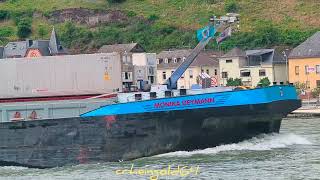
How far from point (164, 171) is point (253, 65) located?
53.2m

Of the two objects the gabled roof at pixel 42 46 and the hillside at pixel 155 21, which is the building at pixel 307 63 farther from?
the gabled roof at pixel 42 46

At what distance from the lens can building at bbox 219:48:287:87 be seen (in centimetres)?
8106

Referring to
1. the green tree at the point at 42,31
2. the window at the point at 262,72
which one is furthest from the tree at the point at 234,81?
the green tree at the point at 42,31

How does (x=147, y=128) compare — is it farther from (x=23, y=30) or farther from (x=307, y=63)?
(x=23, y=30)

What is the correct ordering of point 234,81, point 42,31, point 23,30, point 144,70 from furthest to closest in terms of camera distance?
point 42,31
point 23,30
point 234,81
point 144,70

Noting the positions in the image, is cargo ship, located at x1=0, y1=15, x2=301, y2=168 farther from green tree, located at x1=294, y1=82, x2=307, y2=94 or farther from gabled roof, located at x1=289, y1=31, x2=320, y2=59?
gabled roof, located at x1=289, y1=31, x2=320, y2=59

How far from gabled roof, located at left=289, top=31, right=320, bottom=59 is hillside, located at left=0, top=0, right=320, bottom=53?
6616mm

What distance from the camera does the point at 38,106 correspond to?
35.7 m

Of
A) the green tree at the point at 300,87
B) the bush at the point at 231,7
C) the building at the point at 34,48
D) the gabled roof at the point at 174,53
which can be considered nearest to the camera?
the green tree at the point at 300,87

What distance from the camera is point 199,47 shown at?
36.6 metres

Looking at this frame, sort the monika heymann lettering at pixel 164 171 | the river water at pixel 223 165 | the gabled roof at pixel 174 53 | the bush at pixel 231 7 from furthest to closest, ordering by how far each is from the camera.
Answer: the bush at pixel 231 7 → the gabled roof at pixel 174 53 → the monika heymann lettering at pixel 164 171 → the river water at pixel 223 165

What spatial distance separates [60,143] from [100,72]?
3.55m

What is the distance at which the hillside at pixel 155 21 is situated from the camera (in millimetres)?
89625

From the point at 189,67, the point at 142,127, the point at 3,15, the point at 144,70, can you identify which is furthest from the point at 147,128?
the point at 3,15
